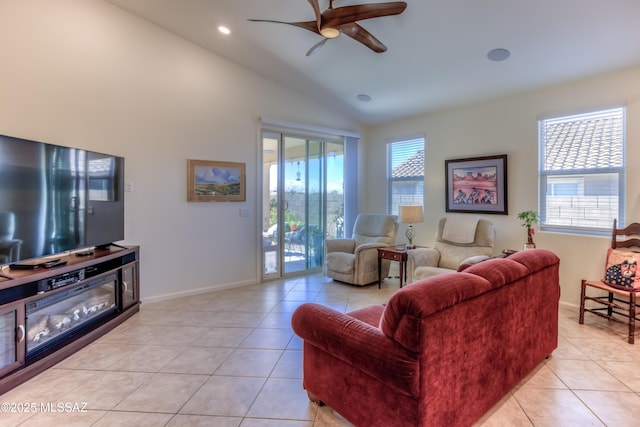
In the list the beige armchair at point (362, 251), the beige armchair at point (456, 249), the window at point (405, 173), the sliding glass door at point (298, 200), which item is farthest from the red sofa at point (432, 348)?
the window at point (405, 173)

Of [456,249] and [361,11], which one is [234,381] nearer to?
[361,11]

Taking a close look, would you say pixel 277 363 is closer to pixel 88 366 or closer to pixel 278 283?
pixel 88 366

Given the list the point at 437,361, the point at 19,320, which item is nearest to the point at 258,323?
the point at 19,320

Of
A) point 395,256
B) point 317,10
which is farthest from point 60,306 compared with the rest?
point 395,256

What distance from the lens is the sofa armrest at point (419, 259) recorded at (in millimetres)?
4039

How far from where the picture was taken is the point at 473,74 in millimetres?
3732

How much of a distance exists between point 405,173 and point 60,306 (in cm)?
468

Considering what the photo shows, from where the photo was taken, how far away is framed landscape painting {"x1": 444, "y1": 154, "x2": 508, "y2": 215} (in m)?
4.15

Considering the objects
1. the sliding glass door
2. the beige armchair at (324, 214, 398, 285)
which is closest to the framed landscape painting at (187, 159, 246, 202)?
the sliding glass door

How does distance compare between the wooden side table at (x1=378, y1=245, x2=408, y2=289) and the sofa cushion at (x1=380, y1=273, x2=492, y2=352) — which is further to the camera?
the wooden side table at (x1=378, y1=245, x2=408, y2=289)

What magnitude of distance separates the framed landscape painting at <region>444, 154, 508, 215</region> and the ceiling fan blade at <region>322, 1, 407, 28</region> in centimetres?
260

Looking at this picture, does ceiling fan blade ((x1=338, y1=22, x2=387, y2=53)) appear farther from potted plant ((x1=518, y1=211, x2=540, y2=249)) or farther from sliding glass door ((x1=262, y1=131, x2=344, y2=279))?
potted plant ((x1=518, y1=211, x2=540, y2=249))

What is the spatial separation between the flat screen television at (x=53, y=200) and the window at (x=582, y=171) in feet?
15.7

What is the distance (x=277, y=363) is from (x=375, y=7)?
2.72m
